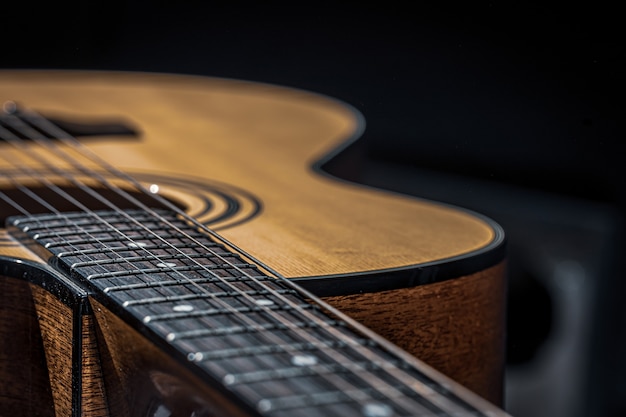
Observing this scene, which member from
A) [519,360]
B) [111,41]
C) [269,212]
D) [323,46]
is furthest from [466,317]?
[111,41]

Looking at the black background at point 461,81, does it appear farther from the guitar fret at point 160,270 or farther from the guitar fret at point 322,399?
the guitar fret at point 322,399

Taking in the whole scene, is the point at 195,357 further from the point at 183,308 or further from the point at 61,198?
the point at 61,198

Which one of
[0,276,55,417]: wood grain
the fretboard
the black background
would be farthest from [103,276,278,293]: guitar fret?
the black background

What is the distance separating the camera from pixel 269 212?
2.88 ft

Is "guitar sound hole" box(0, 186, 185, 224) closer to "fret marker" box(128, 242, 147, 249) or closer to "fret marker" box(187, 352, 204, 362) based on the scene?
"fret marker" box(128, 242, 147, 249)

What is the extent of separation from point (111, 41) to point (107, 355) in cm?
166

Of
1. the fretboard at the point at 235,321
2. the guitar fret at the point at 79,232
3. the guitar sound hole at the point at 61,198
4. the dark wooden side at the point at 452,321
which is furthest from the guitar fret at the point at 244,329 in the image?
the guitar sound hole at the point at 61,198

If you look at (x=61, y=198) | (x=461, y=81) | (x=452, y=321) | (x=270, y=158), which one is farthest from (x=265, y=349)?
(x=461, y=81)

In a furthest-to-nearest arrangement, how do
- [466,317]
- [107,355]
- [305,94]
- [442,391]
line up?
[305,94]
[466,317]
[107,355]
[442,391]

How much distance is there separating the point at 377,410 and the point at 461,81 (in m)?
1.35

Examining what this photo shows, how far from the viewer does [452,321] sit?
28.0 inches

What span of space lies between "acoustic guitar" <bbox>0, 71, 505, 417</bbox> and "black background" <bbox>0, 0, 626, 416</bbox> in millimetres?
270

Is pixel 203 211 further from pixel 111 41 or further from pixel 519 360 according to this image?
pixel 111 41

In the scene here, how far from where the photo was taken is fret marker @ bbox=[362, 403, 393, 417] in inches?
16.5
